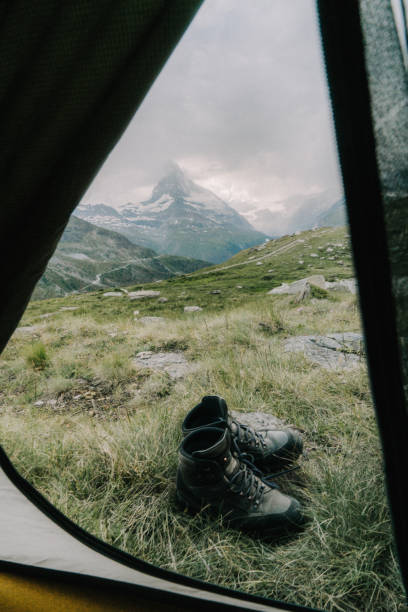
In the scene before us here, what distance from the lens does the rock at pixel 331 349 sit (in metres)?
1.76

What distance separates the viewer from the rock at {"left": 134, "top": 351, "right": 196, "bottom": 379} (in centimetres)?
201

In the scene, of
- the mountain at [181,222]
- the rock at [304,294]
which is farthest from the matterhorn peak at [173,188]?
the rock at [304,294]

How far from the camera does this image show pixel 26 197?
50 centimetres

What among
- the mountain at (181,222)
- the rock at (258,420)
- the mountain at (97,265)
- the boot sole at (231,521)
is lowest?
the boot sole at (231,521)

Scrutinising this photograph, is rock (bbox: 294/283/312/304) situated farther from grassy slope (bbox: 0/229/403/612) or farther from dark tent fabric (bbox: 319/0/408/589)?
dark tent fabric (bbox: 319/0/408/589)

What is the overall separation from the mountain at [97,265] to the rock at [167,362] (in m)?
29.0

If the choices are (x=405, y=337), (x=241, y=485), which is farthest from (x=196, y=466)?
(x=405, y=337)

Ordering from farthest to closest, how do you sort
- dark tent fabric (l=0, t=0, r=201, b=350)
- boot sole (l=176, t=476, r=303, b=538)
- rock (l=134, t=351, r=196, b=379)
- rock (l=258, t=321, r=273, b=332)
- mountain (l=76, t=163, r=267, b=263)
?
mountain (l=76, t=163, r=267, b=263) → rock (l=258, t=321, r=273, b=332) → rock (l=134, t=351, r=196, b=379) → boot sole (l=176, t=476, r=303, b=538) → dark tent fabric (l=0, t=0, r=201, b=350)

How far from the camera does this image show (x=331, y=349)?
2.09 meters

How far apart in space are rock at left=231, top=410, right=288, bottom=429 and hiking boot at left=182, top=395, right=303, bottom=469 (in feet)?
0.62

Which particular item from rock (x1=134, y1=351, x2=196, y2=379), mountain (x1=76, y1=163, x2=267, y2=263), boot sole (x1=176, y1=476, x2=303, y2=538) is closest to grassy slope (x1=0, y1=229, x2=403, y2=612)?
boot sole (x1=176, y1=476, x2=303, y2=538)

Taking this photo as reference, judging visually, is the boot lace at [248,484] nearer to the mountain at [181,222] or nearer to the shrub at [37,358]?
the shrub at [37,358]

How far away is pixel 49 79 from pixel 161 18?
200 millimetres

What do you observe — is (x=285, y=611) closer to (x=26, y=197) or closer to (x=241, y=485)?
(x=241, y=485)
